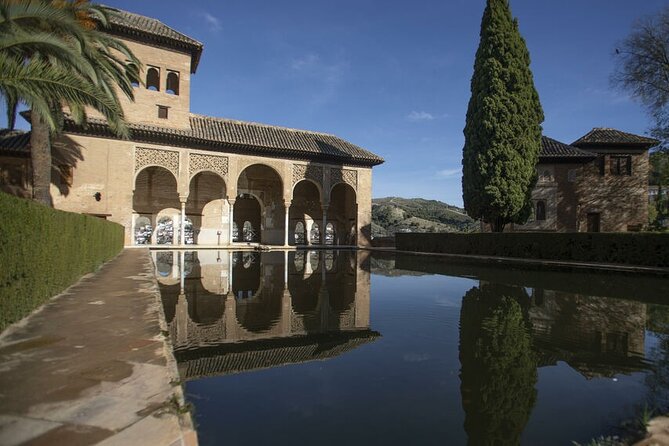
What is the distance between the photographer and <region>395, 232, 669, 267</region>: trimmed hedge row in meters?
11.5

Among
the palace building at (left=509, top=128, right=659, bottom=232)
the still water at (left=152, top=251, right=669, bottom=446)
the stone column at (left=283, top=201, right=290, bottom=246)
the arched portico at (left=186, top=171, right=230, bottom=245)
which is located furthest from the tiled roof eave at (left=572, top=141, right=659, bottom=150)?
the arched portico at (left=186, top=171, right=230, bottom=245)

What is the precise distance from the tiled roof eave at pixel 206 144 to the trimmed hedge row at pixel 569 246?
854 centimetres

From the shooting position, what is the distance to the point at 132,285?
249 inches

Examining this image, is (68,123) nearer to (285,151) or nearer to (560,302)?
(285,151)

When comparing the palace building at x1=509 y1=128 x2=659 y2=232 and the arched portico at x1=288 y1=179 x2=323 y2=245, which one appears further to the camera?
the arched portico at x1=288 y1=179 x2=323 y2=245

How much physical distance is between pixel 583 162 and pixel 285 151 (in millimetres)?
18787

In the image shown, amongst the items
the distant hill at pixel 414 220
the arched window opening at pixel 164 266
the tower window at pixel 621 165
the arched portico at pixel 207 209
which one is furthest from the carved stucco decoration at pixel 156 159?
the tower window at pixel 621 165

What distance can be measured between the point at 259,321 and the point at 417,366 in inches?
88.9

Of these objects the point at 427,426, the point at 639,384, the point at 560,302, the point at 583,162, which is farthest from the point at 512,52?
the point at 427,426

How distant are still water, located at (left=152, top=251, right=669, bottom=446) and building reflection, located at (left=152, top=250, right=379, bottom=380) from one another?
0.08 ft

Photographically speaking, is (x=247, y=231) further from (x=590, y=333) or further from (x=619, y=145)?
(x=619, y=145)

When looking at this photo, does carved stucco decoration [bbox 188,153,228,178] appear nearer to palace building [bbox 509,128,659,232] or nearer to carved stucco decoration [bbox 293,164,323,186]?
carved stucco decoration [bbox 293,164,323,186]

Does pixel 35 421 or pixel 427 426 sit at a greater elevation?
pixel 35 421

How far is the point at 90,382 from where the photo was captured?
2.33m
